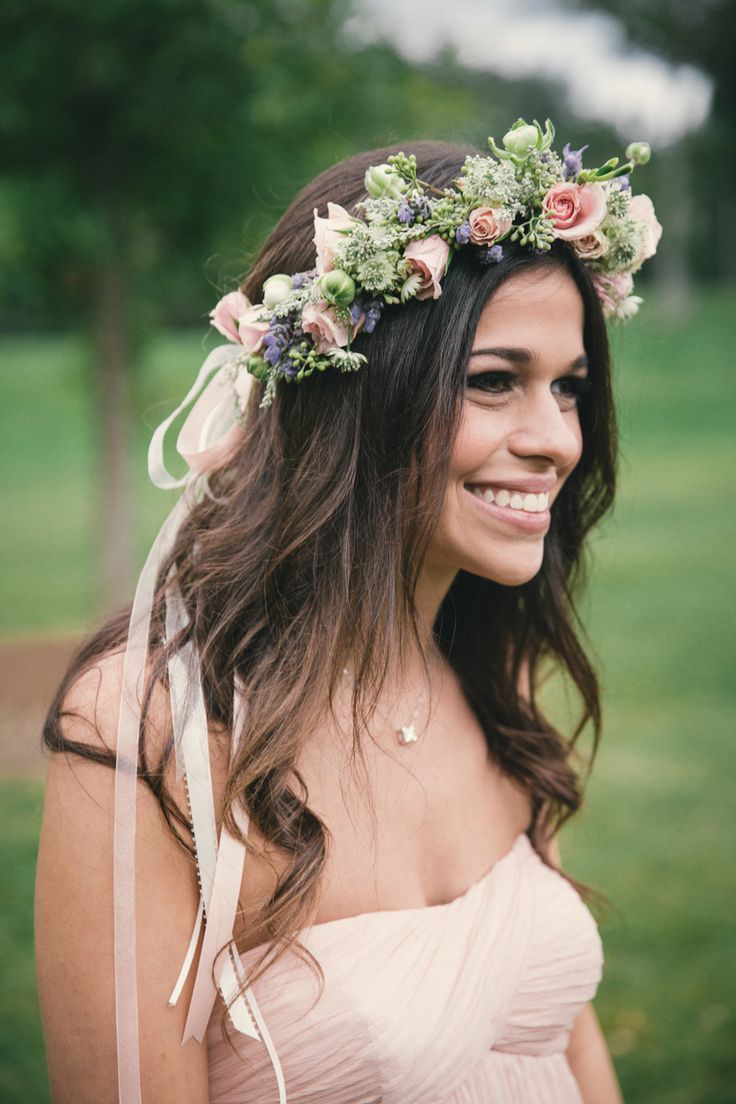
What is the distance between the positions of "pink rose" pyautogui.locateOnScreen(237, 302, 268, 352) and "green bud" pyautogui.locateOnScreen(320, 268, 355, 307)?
206 mm

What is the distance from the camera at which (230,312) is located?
2369 millimetres

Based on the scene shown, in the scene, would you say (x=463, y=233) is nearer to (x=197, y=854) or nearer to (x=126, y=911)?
(x=197, y=854)

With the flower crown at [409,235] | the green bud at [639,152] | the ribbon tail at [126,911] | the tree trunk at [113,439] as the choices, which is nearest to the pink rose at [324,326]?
the flower crown at [409,235]

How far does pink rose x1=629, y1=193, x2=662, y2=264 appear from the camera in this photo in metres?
2.36

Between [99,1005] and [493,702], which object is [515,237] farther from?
[99,1005]

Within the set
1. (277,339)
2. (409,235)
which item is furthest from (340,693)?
(409,235)

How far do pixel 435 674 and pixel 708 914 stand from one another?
3258mm

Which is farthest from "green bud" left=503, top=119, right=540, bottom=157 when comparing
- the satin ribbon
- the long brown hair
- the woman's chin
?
the satin ribbon

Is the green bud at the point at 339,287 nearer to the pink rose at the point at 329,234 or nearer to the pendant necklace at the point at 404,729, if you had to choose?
the pink rose at the point at 329,234

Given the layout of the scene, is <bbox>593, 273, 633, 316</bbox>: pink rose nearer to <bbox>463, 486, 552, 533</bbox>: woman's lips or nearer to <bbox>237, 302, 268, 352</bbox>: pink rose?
<bbox>463, 486, 552, 533</bbox>: woman's lips

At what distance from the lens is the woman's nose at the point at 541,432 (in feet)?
7.20

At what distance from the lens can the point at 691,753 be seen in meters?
7.16

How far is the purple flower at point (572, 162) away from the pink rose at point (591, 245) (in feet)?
0.42

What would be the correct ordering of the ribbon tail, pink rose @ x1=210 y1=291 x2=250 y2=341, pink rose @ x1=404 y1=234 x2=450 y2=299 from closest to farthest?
the ribbon tail, pink rose @ x1=404 y1=234 x2=450 y2=299, pink rose @ x1=210 y1=291 x2=250 y2=341
